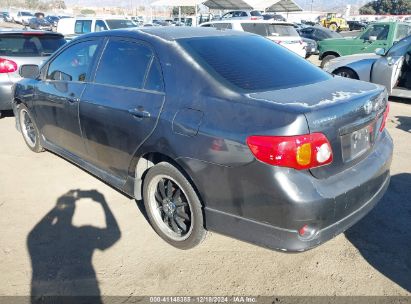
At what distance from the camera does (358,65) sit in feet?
26.9

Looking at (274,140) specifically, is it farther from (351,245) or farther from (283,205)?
(351,245)

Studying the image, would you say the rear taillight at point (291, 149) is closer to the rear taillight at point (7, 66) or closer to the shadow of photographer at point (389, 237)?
the shadow of photographer at point (389, 237)

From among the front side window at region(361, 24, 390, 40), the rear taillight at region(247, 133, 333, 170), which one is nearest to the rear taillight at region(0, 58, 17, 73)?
the rear taillight at region(247, 133, 333, 170)

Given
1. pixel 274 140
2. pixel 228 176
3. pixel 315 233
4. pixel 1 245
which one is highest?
pixel 274 140

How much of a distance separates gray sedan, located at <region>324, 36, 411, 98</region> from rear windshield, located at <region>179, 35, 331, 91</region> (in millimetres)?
4671

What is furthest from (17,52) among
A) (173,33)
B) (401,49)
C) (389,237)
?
(401,49)

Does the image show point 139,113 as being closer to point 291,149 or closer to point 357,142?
point 291,149

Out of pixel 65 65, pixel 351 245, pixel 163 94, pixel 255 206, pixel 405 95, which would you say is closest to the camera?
pixel 255 206

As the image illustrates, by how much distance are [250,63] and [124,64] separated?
1113mm

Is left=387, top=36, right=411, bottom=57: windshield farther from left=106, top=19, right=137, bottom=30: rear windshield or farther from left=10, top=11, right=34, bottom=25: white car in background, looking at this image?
left=10, top=11, right=34, bottom=25: white car in background

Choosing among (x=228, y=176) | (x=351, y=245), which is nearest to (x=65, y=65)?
(x=228, y=176)

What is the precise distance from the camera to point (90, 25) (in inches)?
518

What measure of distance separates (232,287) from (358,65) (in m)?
7.00

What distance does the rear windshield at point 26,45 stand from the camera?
671 centimetres
